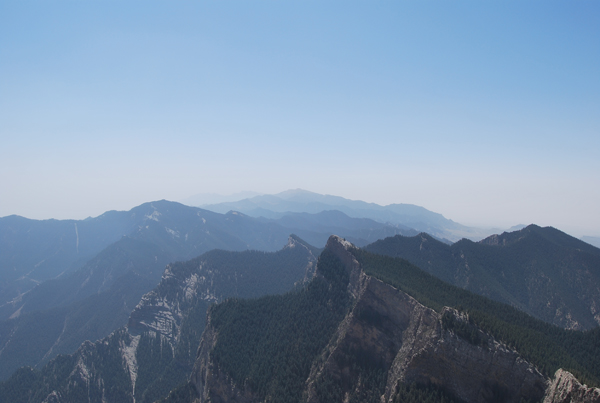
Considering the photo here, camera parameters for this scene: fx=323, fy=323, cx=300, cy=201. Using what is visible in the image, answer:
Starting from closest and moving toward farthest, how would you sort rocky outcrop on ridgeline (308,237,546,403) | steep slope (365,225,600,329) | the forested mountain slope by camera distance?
rocky outcrop on ridgeline (308,237,546,403)
the forested mountain slope
steep slope (365,225,600,329)

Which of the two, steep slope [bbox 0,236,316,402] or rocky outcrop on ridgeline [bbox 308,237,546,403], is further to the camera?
steep slope [bbox 0,236,316,402]

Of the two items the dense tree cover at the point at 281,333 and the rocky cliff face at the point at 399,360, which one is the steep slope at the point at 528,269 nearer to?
the dense tree cover at the point at 281,333

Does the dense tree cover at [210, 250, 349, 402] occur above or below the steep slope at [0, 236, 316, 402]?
above

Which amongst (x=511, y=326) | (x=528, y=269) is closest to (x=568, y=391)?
(x=511, y=326)

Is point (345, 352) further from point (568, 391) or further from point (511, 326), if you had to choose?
point (568, 391)

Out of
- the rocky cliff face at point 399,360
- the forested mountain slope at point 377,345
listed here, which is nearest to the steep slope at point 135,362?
the forested mountain slope at point 377,345

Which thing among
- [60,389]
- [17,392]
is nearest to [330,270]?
[60,389]

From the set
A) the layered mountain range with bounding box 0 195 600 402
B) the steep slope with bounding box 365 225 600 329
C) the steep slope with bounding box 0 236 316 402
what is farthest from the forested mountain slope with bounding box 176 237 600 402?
the steep slope with bounding box 365 225 600 329

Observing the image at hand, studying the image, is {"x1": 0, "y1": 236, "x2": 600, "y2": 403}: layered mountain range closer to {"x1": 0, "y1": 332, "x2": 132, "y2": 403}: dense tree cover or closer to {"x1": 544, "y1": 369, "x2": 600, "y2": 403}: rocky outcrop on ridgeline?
{"x1": 544, "y1": 369, "x2": 600, "y2": 403}: rocky outcrop on ridgeline
